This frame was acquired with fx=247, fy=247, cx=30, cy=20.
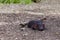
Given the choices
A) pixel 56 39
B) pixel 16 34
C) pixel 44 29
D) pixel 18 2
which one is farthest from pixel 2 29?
pixel 18 2

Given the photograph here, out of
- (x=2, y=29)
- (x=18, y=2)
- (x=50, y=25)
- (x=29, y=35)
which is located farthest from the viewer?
(x=18, y=2)

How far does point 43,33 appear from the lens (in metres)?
5.71

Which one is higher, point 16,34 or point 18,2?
point 16,34

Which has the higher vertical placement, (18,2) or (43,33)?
(43,33)

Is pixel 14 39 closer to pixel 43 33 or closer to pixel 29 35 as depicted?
pixel 29 35

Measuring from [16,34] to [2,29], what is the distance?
590 mm

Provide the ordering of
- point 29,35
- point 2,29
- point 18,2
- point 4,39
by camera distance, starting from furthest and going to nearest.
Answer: point 18,2
point 2,29
point 29,35
point 4,39

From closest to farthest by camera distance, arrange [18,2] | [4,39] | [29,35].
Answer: [4,39], [29,35], [18,2]

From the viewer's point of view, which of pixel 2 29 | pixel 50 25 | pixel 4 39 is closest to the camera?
pixel 4 39

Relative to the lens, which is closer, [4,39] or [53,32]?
[4,39]

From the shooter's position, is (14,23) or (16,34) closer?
(16,34)

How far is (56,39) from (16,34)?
0.94 metres

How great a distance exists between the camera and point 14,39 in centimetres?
518

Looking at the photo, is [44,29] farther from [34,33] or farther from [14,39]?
[14,39]
